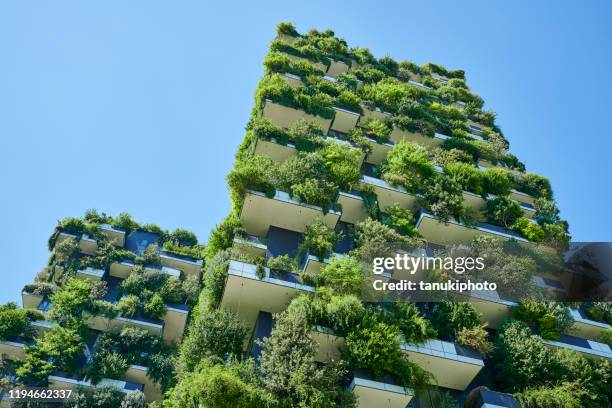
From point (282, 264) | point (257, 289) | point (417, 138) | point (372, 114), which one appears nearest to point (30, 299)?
point (257, 289)

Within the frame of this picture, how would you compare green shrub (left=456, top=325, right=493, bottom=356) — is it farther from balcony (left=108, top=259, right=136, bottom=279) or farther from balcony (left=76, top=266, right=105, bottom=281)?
balcony (left=76, top=266, right=105, bottom=281)

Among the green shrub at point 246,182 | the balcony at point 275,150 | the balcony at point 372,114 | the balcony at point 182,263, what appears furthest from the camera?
the balcony at point 182,263

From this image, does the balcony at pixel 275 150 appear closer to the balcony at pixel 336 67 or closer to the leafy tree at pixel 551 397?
the balcony at pixel 336 67

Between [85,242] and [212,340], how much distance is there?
2647 centimetres

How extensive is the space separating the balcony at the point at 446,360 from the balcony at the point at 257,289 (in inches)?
168

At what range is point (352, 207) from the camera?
81.8ft

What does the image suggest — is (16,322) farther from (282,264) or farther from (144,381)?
(282,264)

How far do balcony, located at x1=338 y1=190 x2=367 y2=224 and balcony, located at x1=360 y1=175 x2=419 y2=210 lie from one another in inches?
41.2

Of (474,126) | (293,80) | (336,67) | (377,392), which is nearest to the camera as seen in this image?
(377,392)

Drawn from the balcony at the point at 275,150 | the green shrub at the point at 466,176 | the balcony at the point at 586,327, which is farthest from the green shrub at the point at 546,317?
the balcony at the point at 275,150

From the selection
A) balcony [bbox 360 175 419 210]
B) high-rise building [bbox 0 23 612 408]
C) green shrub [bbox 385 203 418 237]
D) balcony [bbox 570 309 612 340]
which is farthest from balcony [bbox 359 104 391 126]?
balcony [bbox 570 309 612 340]

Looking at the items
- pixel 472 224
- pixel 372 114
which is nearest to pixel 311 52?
pixel 372 114

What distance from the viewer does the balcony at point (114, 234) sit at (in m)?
42.0

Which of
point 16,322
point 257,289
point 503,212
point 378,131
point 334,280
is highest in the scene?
point 378,131
